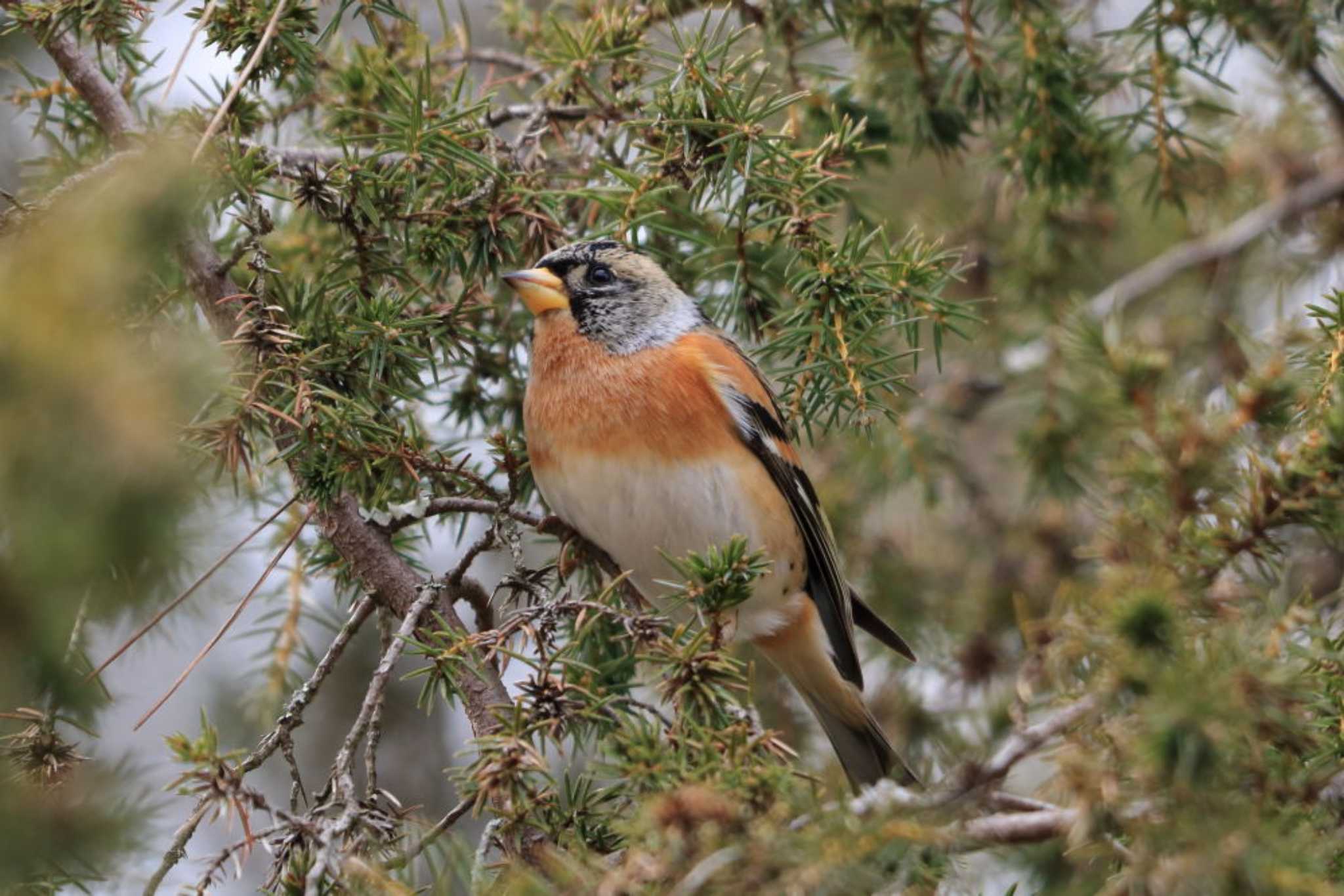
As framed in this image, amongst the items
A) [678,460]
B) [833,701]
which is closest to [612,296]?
[678,460]

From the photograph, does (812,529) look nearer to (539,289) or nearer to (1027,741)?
(539,289)

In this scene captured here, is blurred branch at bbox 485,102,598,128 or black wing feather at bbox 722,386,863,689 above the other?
blurred branch at bbox 485,102,598,128

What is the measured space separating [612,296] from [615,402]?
1.48 ft

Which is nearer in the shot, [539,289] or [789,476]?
[539,289]

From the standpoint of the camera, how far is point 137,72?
10.0 ft

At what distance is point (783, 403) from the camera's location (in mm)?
3240

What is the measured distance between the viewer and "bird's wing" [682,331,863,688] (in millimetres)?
3807

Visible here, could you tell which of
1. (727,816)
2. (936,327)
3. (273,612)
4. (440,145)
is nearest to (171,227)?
(727,816)

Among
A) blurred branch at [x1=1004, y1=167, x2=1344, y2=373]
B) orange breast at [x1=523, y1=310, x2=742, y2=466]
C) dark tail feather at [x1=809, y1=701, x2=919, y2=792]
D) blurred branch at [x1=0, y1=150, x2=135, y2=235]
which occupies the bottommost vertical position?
dark tail feather at [x1=809, y1=701, x2=919, y2=792]

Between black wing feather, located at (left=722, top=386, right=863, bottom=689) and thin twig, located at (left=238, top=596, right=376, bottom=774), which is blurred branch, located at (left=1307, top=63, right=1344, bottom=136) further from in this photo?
thin twig, located at (left=238, top=596, right=376, bottom=774)

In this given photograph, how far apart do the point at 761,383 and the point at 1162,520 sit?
155cm

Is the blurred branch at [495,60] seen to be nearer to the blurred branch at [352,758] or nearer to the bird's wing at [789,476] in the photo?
the bird's wing at [789,476]

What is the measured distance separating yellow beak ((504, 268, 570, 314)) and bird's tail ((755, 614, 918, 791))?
1.27 m

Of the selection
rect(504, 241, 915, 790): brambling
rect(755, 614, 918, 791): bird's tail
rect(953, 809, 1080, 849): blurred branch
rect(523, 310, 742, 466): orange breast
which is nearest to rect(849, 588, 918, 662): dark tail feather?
rect(504, 241, 915, 790): brambling
